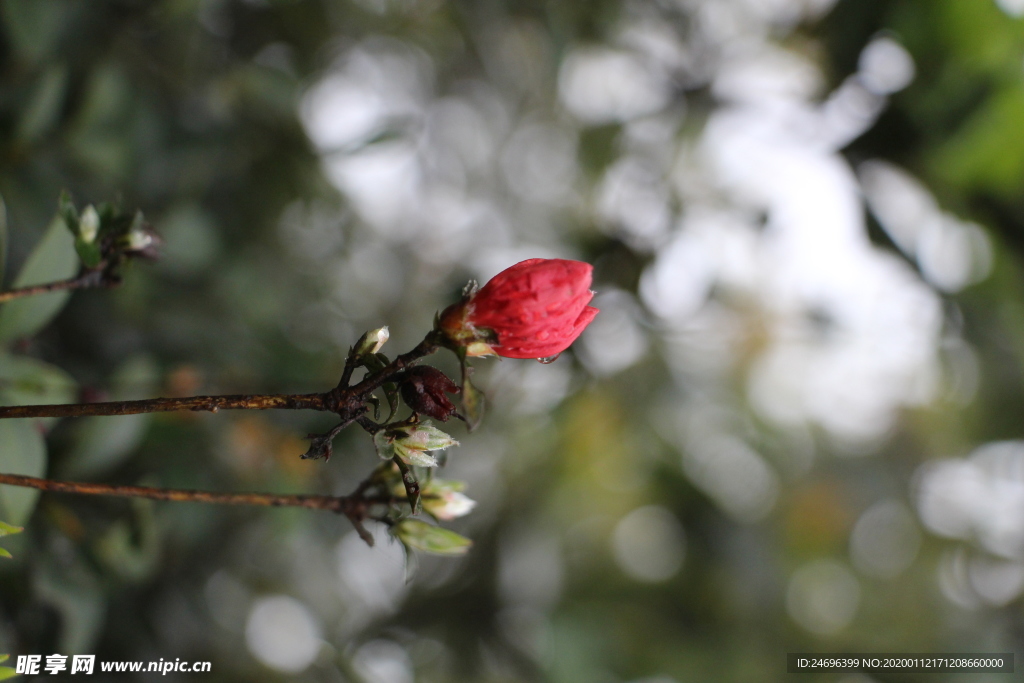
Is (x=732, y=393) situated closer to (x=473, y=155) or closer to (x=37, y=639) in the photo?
(x=473, y=155)

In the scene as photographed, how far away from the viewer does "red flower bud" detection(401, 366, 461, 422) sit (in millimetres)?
281

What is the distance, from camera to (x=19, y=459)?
15.3 inches

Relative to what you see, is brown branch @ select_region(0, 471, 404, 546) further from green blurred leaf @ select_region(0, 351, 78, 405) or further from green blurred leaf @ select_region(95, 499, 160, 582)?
green blurred leaf @ select_region(95, 499, 160, 582)

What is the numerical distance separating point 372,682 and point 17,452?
59 centimetres

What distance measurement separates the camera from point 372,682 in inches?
32.4

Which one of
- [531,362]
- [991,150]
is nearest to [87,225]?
[531,362]

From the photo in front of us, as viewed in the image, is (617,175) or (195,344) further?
(617,175)

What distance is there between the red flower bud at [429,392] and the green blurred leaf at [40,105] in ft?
1.69

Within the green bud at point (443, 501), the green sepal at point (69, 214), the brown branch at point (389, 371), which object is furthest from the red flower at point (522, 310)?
the green sepal at point (69, 214)

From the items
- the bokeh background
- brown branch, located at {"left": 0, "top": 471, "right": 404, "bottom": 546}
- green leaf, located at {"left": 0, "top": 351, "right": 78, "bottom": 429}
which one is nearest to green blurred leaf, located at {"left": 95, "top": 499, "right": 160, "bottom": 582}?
the bokeh background

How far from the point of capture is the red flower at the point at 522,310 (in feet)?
0.97

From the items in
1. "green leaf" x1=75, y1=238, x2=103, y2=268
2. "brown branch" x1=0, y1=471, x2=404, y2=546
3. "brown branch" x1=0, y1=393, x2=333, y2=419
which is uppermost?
"green leaf" x1=75, y1=238, x2=103, y2=268

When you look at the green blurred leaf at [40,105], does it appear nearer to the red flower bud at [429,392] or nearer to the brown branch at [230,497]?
the brown branch at [230,497]

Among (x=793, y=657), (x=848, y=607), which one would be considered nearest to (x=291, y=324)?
(x=793, y=657)
